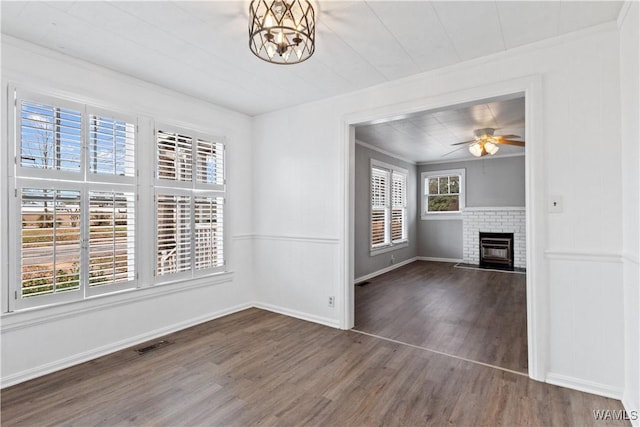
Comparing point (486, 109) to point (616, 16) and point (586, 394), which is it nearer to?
point (616, 16)

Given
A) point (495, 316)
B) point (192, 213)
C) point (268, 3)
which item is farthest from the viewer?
point (495, 316)

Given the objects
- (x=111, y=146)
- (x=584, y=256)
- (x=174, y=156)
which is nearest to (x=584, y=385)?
(x=584, y=256)

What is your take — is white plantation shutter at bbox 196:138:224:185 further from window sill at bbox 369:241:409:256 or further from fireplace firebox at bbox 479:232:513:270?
fireplace firebox at bbox 479:232:513:270

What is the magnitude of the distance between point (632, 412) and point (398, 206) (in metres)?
5.66

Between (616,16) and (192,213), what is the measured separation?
3.95 metres

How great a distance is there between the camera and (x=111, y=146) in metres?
2.94

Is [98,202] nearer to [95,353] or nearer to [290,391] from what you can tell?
[95,353]

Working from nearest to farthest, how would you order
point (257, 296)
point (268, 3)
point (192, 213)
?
1. point (268, 3)
2. point (192, 213)
3. point (257, 296)

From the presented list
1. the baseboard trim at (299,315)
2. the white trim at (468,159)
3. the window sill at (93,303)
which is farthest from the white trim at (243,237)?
the white trim at (468,159)

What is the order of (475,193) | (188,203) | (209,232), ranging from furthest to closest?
(475,193), (209,232), (188,203)

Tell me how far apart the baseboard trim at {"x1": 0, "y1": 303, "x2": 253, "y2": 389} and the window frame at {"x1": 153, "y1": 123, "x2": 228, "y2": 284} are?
500 mm

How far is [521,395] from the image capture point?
86.9 inches

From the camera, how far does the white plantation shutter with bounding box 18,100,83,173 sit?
2.45m

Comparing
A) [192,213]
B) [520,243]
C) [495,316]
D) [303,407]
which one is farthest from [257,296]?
[520,243]
